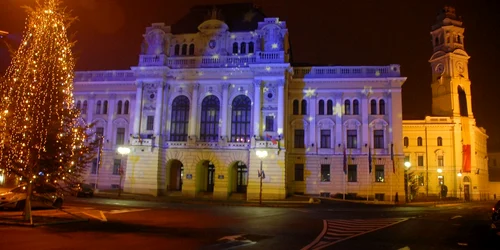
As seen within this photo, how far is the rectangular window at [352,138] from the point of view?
49031 mm

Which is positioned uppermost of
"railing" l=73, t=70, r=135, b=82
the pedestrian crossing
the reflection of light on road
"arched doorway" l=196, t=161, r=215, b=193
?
"railing" l=73, t=70, r=135, b=82

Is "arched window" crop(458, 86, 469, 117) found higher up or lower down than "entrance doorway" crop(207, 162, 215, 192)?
higher up

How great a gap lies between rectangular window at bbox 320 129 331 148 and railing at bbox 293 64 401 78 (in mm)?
6857

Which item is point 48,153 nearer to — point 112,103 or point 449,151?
point 112,103

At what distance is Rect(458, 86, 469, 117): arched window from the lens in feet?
221

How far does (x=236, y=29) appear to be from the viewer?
5078 centimetres

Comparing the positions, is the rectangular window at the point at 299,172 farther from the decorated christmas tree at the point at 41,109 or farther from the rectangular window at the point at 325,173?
the decorated christmas tree at the point at 41,109

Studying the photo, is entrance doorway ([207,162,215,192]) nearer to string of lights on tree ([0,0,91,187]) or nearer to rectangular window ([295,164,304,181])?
rectangular window ([295,164,304,181])

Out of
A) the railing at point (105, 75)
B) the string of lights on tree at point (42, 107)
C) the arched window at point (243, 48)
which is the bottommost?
the string of lights on tree at point (42, 107)

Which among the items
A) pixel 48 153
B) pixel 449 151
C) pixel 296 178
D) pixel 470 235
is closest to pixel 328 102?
pixel 296 178

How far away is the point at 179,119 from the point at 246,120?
Answer: 27.2ft

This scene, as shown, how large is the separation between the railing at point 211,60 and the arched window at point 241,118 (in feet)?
14.0

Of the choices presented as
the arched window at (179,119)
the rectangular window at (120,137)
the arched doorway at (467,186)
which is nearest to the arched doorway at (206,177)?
the arched window at (179,119)

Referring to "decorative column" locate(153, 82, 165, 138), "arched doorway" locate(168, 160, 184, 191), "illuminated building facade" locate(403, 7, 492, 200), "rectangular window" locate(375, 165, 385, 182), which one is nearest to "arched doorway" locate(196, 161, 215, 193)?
"arched doorway" locate(168, 160, 184, 191)
